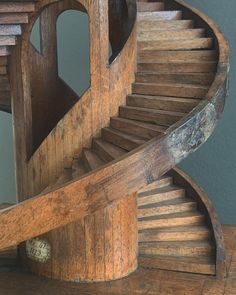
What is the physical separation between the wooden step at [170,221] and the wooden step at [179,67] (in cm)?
160

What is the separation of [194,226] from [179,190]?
520 mm

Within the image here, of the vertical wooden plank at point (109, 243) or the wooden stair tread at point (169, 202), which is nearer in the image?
the vertical wooden plank at point (109, 243)

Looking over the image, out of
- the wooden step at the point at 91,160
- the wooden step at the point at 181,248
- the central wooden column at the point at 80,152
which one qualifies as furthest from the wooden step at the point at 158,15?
the wooden step at the point at 181,248

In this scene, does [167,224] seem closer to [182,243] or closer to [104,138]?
[182,243]

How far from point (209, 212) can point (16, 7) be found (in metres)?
2.99

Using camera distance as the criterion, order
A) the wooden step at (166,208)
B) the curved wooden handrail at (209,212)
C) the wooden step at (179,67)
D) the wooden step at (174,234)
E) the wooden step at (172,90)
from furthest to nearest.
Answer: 1. the wooden step at (166,208)
2. the wooden step at (174,234)
3. the wooden step at (179,67)
4. the curved wooden handrail at (209,212)
5. the wooden step at (172,90)

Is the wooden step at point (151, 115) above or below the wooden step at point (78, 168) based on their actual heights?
above

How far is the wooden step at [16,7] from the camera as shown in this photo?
4699 mm

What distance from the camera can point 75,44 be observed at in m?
7.80

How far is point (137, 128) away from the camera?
4918 mm

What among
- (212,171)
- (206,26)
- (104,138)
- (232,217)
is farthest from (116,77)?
(232,217)

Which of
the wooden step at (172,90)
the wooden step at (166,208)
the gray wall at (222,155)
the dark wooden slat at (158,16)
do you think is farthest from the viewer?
the gray wall at (222,155)

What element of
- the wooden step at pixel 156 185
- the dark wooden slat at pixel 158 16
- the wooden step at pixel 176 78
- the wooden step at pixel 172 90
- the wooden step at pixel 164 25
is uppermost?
the dark wooden slat at pixel 158 16

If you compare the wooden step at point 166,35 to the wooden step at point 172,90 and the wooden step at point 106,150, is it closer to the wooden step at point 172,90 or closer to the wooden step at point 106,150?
the wooden step at point 172,90
